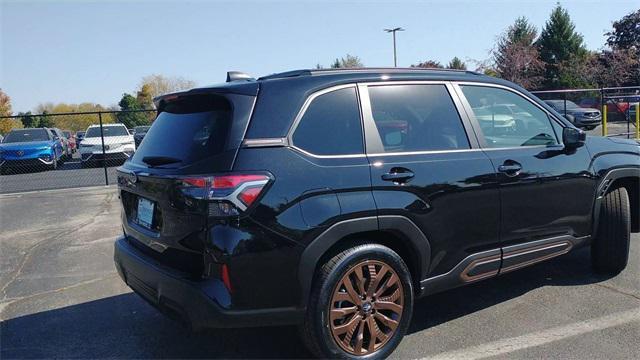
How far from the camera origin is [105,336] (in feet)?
13.1

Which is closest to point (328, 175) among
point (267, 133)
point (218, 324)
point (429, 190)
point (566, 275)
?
point (267, 133)

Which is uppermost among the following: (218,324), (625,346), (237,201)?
(237,201)

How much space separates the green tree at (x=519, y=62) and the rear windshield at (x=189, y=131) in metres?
44.5

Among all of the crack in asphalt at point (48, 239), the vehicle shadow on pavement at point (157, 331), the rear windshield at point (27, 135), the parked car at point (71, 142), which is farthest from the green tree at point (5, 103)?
the vehicle shadow on pavement at point (157, 331)

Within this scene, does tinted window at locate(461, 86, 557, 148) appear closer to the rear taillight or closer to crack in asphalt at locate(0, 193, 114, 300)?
the rear taillight

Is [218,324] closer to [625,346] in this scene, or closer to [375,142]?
[375,142]

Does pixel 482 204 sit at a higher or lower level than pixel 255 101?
lower

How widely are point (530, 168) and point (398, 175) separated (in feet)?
4.30

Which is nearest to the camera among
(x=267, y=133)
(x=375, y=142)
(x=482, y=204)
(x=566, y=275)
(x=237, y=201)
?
(x=237, y=201)

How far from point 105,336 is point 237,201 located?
6.24 ft

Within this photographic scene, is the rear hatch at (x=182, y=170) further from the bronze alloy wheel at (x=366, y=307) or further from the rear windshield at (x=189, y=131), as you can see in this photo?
the bronze alloy wheel at (x=366, y=307)

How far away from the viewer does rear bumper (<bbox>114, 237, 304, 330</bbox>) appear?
2.94 metres

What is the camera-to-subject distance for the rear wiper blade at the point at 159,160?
3285 millimetres

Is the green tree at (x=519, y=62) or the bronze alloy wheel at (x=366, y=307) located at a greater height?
the green tree at (x=519, y=62)
